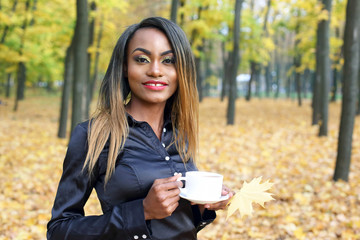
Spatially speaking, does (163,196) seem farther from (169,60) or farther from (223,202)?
(169,60)

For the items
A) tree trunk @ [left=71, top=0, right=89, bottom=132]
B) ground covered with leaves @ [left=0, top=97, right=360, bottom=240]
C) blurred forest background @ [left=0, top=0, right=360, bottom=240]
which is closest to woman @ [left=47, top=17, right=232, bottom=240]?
blurred forest background @ [left=0, top=0, right=360, bottom=240]

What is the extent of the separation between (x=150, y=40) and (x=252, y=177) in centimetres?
581

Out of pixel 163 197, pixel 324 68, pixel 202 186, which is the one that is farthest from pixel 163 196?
pixel 324 68

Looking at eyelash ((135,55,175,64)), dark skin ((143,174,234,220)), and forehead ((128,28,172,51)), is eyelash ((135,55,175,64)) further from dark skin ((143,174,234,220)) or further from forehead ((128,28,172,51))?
dark skin ((143,174,234,220))

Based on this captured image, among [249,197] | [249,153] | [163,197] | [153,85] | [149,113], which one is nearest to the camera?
[163,197]

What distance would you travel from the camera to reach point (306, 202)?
5.67 meters

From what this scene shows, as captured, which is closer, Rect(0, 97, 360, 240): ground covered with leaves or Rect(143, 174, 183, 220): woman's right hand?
Rect(143, 174, 183, 220): woman's right hand

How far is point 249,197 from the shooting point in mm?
1600

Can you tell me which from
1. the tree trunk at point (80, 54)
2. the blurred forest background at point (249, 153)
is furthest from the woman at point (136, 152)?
the tree trunk at point (80, 54)

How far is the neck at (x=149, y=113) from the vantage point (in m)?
1.80

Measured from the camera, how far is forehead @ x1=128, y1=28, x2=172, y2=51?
169 centimetres

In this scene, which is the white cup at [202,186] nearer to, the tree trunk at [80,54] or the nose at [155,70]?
the nose at [155,70]

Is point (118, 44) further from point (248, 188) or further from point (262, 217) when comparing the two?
point (262, 217)

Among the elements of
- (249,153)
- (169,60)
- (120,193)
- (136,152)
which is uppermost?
(169,60)
